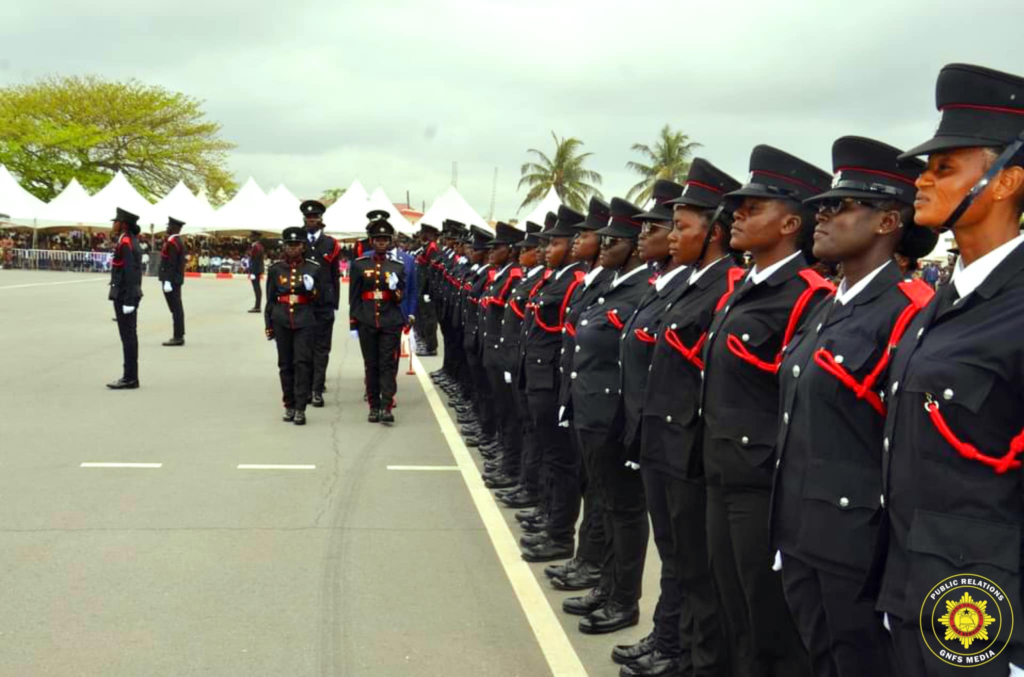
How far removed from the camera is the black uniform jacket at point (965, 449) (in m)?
2.14

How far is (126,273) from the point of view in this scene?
12.5 m

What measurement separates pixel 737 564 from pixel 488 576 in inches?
94.3

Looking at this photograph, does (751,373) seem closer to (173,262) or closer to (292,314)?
(292,314)

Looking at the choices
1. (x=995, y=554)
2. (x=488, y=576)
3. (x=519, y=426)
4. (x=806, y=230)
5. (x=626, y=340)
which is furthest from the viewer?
(x=519, y=426)

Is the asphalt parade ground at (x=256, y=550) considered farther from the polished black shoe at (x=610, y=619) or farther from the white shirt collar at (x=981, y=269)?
the white shirt collar at (x=981, y=269)

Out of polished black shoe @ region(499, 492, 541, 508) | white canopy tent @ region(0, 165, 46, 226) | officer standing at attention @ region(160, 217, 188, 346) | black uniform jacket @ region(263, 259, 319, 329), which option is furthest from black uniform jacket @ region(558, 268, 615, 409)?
white canopy tent @ region(0, 165, 46, 226)

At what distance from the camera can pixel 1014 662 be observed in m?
2.12

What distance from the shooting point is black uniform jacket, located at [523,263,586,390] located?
6203mm

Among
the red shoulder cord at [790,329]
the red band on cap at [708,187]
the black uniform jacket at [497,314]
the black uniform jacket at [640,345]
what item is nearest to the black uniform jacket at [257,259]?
the black uniform jacket at [497,314]

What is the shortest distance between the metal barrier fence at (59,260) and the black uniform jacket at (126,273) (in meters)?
35.9

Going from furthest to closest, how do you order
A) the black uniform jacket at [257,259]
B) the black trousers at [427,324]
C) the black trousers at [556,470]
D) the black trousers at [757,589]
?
the black uniform jacket at [257,259] → the black trousers at [427,324] → the black trousers at [556,470] → the black trousers at [757,589]

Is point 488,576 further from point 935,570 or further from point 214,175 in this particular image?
point 214,175

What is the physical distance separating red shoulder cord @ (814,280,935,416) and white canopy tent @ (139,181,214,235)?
142ft

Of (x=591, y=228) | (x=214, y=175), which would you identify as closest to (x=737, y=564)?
(x=591, y=228)
